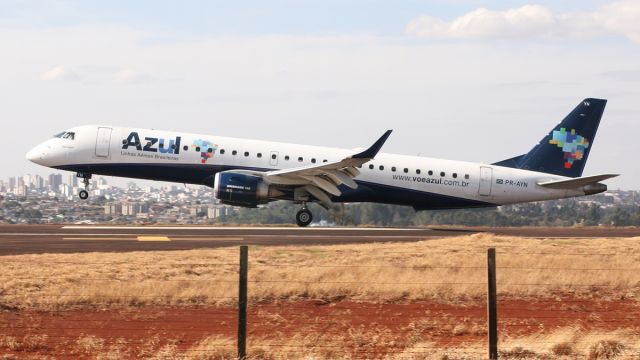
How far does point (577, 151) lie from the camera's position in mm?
43844

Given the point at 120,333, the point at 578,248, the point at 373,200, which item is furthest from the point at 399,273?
the point at 373,200

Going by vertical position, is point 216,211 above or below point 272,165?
below

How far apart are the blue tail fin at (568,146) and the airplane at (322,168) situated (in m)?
0.05

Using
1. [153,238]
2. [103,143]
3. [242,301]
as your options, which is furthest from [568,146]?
[242,301]

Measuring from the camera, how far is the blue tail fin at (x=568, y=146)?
143 feet

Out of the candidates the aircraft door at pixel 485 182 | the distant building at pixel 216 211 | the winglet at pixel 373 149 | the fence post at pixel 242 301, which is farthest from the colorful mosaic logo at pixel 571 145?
the distant building at pixel 216 211

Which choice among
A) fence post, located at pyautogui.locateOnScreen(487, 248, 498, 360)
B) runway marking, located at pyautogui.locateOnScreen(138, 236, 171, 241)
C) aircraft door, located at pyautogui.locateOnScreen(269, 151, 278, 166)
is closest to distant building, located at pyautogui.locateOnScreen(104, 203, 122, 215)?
aircraft door, located at pyautogui.locateOnScreen(269, 151, 278, 166)

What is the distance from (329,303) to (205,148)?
20.2m

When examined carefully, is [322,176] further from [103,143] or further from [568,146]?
[568,146]

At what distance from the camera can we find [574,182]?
41406mm

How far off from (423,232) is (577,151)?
8258 mm

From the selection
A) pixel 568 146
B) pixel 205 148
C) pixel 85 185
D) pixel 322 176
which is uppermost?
pixel 568 146

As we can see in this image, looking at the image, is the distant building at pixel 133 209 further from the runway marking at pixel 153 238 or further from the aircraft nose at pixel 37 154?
the runway marking at pixel 153 238

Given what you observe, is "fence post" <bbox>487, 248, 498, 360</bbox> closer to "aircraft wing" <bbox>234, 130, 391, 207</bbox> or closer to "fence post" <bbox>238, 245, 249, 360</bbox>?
"fence post" <bbox>238, 245, 249, 360</bbox>
